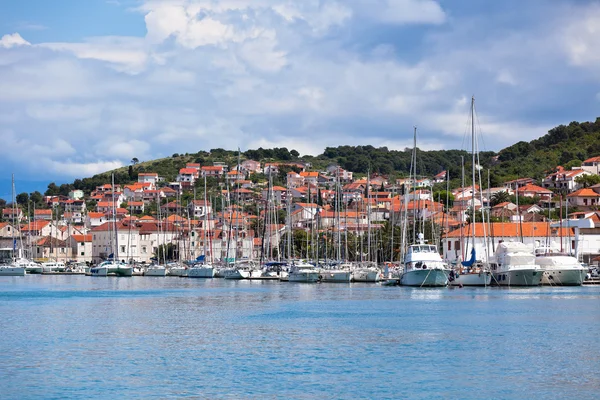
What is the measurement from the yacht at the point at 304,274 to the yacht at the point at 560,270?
22.1m

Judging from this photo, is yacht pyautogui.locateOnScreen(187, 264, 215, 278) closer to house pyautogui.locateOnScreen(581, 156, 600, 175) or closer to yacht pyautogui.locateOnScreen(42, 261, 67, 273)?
yacht pyautogui.locateOnScreen(42, 261, 67, 273)

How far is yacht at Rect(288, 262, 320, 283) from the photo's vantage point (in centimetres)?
9062

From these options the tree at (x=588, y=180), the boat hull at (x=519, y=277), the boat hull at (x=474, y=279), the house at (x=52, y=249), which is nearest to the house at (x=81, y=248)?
the house at (x=52, y=249)

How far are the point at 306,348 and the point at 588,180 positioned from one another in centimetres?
14146

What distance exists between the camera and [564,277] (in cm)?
7931

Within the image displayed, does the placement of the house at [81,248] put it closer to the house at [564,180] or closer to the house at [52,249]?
the house at [52,249]

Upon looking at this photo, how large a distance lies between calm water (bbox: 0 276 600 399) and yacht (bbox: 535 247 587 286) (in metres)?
12.0

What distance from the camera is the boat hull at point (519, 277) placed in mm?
76062

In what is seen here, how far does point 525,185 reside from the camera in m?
178

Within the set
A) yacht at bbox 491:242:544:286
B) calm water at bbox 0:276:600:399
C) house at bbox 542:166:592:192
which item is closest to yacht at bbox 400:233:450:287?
yacht at bbox 491:242:544:286

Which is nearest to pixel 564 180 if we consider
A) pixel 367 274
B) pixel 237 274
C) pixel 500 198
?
pixel 500 198

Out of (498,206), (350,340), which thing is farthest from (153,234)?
(350,340)

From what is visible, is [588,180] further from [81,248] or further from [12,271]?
[12,271]

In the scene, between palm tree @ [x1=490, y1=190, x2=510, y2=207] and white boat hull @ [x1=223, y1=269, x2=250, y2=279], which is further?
palm tree @ [x1=490, y1=190, x2=510, y2=207]
